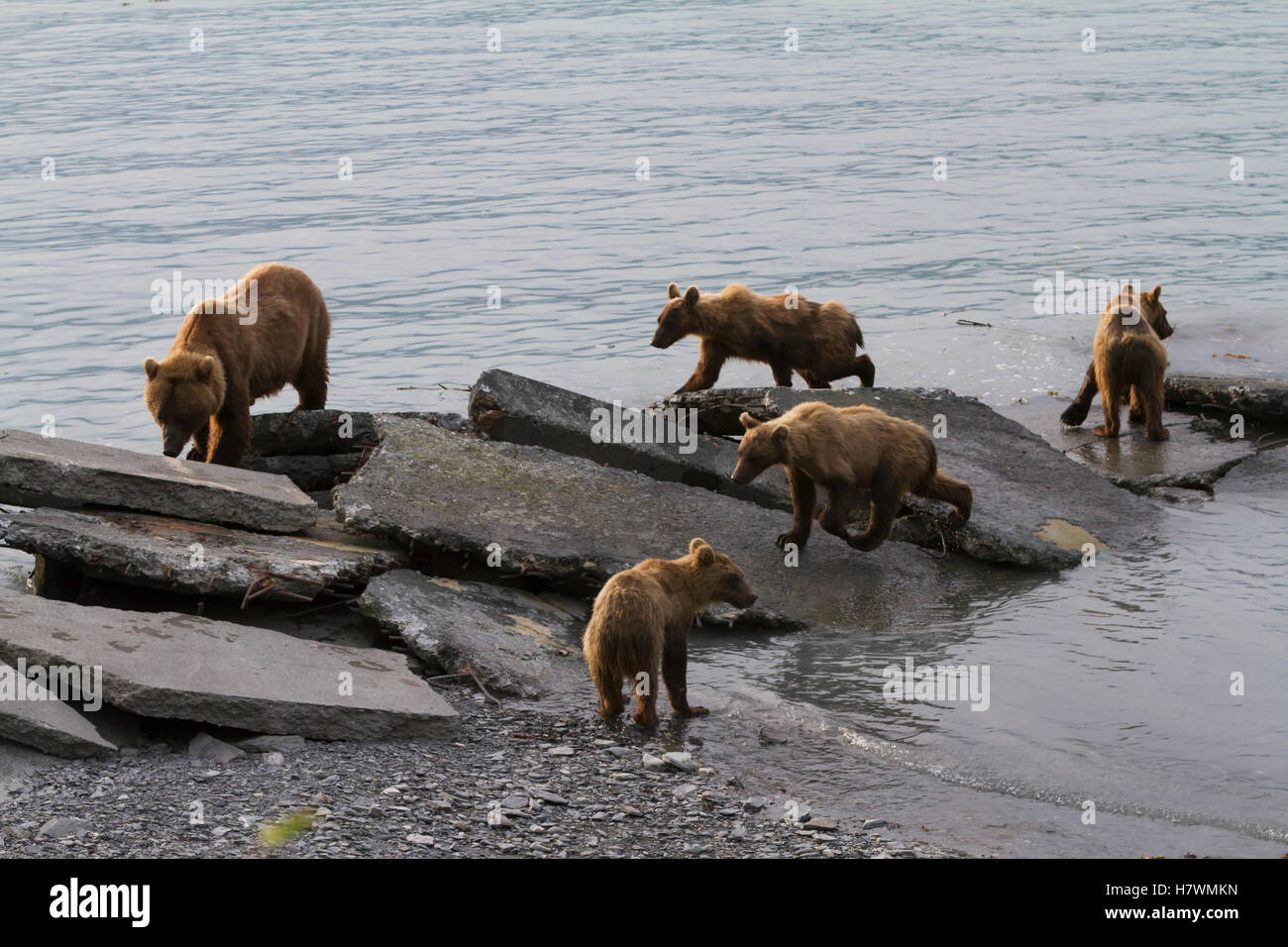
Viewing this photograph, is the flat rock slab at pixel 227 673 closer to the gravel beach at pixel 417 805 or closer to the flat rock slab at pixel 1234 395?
the gravel beach at pixel 417 805

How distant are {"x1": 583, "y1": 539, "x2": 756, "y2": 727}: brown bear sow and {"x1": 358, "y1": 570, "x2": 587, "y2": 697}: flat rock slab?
1.93ft

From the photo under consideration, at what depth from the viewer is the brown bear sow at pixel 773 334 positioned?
1262 centimetres

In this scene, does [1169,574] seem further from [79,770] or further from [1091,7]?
[1091,7]

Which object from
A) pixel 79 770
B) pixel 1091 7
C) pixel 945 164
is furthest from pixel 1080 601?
pixel 1091 7

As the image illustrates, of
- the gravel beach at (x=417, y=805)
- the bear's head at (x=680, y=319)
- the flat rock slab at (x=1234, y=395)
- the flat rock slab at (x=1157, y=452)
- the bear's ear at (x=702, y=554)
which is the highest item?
the bear's head at (x=680, y=319)

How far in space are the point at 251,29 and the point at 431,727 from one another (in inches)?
2128

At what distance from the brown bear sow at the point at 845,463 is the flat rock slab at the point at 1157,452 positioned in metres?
2.53

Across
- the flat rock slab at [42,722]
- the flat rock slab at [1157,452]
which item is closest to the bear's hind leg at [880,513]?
the flat rock slab at [1157,452]

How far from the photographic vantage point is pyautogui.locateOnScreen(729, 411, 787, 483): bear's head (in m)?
9.02

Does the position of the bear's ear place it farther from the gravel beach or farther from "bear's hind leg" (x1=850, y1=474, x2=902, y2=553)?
"bear's hind leg" (x1=850, y1=474, x2=902, y2=553)

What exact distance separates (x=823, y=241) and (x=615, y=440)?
14.2m

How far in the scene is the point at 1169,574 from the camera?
9.49 m

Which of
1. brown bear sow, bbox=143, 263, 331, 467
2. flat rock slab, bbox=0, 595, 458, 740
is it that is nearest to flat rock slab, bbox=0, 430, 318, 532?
brown bear sow, bbox=143, 263, 331, 467

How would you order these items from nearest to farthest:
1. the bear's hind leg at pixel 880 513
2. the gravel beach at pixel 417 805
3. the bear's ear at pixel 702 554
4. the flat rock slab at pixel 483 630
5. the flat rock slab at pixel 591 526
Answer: the gravel beach at pixel 417 805 < the bear's ear at pixel 702 554 < the flat rock slab at pixel 483 630 < the flat rock slab at pixel 591 526 < the bear's hind leg at pixel 880 513
